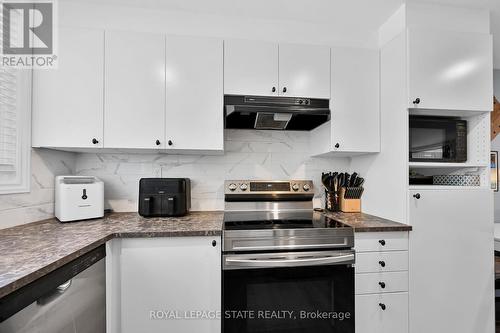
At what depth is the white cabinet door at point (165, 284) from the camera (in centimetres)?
136

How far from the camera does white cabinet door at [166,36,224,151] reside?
5.50ft

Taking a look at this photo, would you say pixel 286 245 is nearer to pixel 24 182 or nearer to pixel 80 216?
pixel 80 216

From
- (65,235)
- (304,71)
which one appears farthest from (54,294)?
(304,71)

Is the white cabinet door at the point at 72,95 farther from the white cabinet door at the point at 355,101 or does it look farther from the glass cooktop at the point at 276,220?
the white cabinet door at the point at 355,101

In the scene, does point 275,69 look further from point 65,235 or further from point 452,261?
point 452,261

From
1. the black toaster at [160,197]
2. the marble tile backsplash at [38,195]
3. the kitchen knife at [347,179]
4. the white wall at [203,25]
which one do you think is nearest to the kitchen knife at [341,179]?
the kitchen knife at [347,179]

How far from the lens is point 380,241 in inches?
60.0

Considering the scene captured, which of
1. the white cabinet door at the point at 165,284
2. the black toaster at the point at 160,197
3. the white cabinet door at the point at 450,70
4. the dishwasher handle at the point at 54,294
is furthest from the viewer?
the black toaster at the point at 160,197

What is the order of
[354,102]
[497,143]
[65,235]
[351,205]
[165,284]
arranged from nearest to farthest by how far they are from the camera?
[65,235]
[165,284]
[354,102]
[351,205]
[497,143]

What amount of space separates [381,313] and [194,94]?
1.92 meters

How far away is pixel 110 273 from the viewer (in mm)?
1313

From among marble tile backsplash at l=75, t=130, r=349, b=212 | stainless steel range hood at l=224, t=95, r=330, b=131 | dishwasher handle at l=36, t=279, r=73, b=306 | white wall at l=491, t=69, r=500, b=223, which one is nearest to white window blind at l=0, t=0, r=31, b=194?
marble tile backsplash at l=75, t=130, r=349, b=212

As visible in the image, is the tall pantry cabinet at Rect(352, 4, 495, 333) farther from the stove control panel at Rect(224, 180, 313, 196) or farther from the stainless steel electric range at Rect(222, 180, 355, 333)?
the stove control panel at Rect(224, 180, 313, 196)

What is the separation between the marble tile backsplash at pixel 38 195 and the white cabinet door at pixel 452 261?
97.6 inches
